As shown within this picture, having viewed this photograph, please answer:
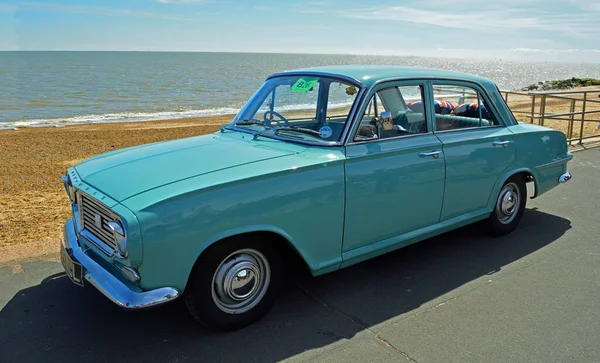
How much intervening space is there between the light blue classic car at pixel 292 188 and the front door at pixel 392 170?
0.04 ft

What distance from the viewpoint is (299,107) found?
4.52 metres

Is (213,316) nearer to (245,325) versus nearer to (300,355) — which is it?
(245,325)

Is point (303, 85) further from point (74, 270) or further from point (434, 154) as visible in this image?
point (74, 270)

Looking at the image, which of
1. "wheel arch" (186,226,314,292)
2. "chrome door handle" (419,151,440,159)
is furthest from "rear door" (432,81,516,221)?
"wheel arch" (186,226,314,292)

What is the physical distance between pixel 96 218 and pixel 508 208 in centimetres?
399

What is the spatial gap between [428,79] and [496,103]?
1.04m

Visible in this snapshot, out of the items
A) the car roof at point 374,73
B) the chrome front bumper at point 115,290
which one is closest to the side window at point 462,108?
the car roof at point 374,73

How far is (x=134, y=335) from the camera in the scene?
3.33 m

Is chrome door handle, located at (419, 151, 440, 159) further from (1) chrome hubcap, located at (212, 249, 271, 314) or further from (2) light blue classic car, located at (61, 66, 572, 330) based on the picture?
(1) chrome hubcap, located at (212, 249, 271, 314)

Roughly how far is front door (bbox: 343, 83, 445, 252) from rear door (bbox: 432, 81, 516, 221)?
0.17 meters

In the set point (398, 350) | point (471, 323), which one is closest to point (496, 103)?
point (471, 323)

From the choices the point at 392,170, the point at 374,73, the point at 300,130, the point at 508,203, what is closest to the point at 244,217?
the point at 300,130

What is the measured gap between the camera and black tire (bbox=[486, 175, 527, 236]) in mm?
5102

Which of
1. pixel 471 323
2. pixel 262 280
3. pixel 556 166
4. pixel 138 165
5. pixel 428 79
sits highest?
pixel 428 79
